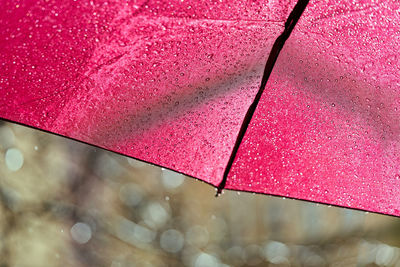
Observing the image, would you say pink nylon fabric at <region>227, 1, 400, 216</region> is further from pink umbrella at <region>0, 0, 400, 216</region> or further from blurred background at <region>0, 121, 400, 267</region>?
blurred background at <region>0, 121, 400, 267</region>

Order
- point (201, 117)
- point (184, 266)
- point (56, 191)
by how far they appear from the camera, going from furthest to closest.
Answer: point (184, 266)
point (56, 191)
point (201, 117)

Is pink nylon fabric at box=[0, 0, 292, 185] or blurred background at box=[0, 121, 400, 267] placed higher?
pink nylon fabric at box=[0, 0, 292, 185]

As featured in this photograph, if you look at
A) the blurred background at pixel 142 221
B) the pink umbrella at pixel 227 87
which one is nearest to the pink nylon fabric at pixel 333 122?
the pink umbrella at pixel 227 87

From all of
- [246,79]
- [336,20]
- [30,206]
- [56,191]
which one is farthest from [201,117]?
[30,206]

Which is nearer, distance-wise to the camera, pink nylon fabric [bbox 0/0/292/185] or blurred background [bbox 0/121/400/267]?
pink nylon fabric [bbox 0/0/292/185]

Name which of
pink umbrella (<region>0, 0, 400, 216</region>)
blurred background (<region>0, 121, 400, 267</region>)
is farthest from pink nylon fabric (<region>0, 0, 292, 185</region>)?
blurred background (<region>0, 121, 400, 267</region>)

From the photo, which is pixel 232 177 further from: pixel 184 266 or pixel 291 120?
pixel 184 266

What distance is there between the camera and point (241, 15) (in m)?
0.69

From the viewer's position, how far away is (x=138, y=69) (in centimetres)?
73

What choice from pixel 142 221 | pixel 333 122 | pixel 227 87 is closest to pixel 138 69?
pixel 227 87

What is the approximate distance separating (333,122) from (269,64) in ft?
0.50

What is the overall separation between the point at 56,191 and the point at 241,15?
3264mm

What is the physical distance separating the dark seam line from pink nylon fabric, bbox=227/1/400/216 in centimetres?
1

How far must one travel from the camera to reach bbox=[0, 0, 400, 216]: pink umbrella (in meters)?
0.68
